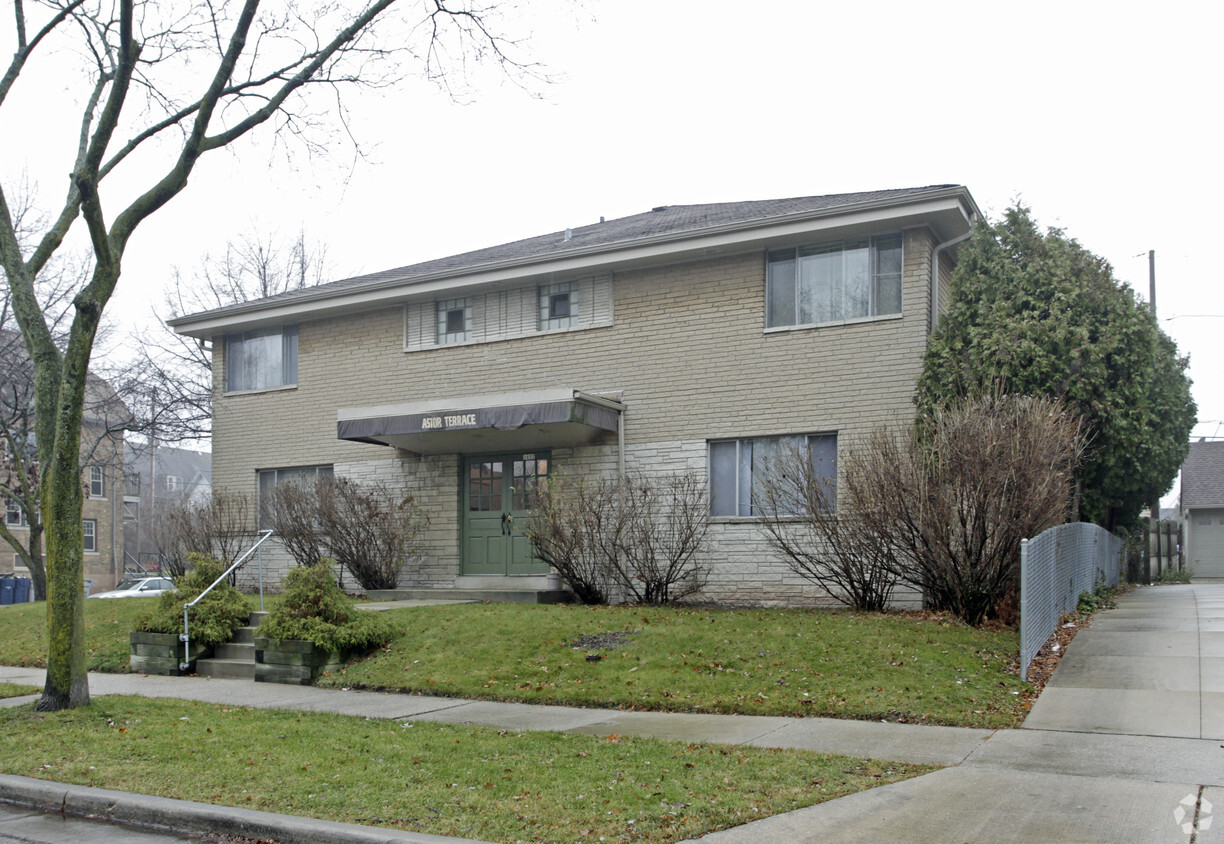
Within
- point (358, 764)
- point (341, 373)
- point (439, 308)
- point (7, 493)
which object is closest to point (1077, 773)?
point (358, 764)

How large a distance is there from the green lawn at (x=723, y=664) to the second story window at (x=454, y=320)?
6.64 meters

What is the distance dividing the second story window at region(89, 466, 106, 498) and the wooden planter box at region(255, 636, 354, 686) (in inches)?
1336

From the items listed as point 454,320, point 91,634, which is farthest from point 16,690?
point 454,320

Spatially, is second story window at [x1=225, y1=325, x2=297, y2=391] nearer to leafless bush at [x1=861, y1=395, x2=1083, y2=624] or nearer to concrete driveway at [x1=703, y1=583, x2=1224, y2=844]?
leafless bush at [x1=861, y1=395, x2=1083, y2=624]

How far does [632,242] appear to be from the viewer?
15.6 metres

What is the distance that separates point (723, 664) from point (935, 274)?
7516 mm

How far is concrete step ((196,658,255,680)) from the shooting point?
37.0ft

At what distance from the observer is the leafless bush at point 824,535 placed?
39.9 feet

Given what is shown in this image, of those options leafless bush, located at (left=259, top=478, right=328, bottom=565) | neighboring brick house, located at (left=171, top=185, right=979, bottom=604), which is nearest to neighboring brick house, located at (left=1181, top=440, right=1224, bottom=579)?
neighboring brick house, located at (left=171, top=185, right=979, bottom=604)

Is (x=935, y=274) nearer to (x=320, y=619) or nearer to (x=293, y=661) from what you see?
(x=320, y=619)

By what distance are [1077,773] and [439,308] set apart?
1386cm

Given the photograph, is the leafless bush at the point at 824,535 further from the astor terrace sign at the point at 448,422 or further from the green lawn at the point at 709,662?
the astor terrace sign at the point at 448,422

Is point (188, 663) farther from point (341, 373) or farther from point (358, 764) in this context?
point (341, 373)

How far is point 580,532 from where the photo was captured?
47.0 ft
